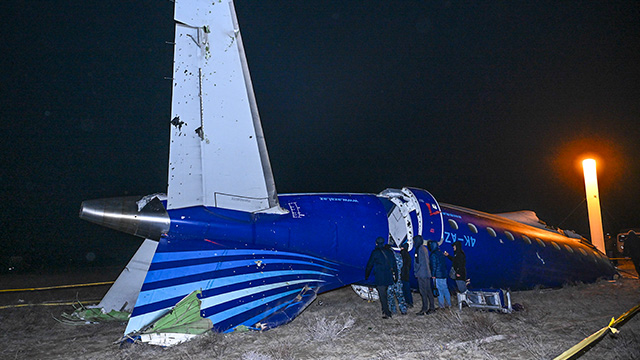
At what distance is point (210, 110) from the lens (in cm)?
665

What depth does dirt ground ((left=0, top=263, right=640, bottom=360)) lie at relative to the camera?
612 centimetres

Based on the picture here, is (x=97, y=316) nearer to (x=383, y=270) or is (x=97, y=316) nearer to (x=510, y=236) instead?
(x=383, y=270)

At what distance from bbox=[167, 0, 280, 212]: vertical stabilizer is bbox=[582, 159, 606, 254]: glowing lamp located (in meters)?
22.9

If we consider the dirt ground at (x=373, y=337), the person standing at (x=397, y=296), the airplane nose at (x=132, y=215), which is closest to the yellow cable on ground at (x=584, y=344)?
the dirt ground at (x=373, y=337)

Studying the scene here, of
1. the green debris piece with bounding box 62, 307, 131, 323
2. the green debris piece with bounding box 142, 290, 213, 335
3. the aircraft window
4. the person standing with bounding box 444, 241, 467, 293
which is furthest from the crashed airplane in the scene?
the aircraft window

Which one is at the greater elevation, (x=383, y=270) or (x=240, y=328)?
(x=383, y=270)

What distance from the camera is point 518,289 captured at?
12.8 metres

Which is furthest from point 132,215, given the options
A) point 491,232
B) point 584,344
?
point 491,232

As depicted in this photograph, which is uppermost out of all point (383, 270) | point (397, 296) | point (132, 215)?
point (132, 215)

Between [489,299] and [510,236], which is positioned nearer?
[489,299]

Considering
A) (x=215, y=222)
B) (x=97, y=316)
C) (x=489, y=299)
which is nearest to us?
(x=215, y=222)

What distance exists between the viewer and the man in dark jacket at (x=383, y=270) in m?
8.85

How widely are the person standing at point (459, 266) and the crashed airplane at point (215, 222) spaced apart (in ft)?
10.8

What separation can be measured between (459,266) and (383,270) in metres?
2.38
